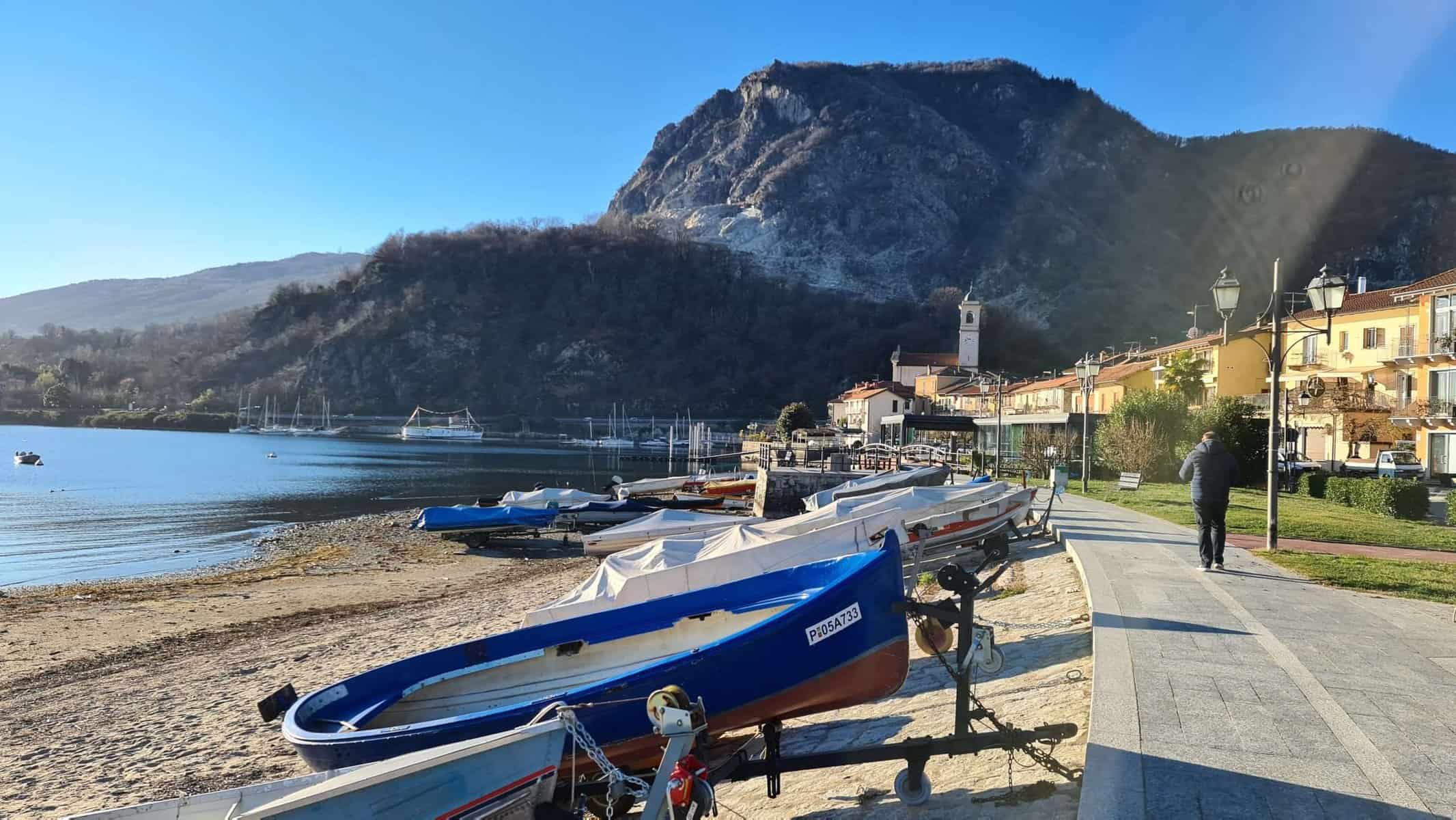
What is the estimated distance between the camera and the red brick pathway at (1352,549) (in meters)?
12.8

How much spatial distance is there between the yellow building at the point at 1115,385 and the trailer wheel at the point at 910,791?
4623 cm

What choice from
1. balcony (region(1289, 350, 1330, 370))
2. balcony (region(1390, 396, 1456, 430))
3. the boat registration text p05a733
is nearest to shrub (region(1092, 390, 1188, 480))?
balcony (region(1390, 396, 1456, 430))

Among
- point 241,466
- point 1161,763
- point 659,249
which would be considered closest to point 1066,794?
point 1161,763

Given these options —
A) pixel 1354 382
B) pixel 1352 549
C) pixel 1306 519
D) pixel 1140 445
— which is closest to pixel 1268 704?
Answer: pixel 1352 549

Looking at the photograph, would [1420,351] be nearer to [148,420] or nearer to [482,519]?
[482,519]

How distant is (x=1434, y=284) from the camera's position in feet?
121

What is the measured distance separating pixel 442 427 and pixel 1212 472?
155 m

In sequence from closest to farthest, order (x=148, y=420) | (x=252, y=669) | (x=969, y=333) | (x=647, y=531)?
(x=252, y=669), (x=647, y=531), (x=969, y=333), (x=148, y=420)

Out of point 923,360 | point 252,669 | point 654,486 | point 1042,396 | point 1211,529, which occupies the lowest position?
point 252,669

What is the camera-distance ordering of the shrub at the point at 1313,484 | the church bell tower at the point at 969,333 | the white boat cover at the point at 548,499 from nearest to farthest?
the shrub at the point at 1313,484, the white boat cover at the point at 548,499, the church bell tower at the point at 969,333

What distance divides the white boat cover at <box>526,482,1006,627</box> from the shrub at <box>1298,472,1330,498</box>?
605 inches

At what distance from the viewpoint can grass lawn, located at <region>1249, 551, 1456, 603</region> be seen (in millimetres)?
9484

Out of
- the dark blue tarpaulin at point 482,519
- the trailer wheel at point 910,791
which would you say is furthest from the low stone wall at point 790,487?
the trailer wheel at point 910,791

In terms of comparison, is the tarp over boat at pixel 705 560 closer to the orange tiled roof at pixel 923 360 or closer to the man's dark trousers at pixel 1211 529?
the man's dark trousers at pixel 1211 529
